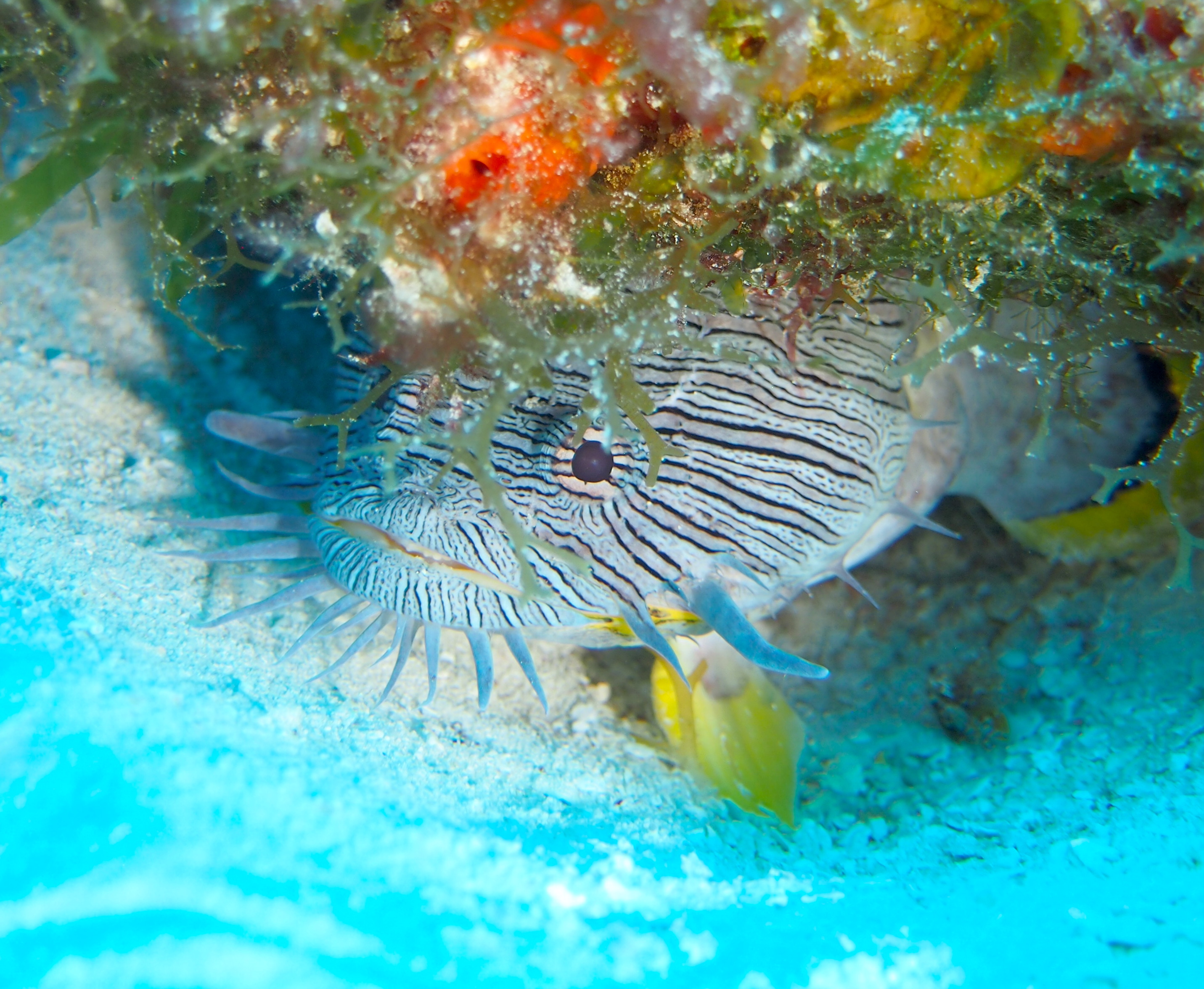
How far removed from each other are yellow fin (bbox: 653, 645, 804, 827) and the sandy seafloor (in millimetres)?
153

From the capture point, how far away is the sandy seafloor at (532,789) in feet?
6.68

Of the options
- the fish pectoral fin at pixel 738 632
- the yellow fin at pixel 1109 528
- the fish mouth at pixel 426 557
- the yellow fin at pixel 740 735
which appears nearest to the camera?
the fish pectoral fin at pixel 738 632

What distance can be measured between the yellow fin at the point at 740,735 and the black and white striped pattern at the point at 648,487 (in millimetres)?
679

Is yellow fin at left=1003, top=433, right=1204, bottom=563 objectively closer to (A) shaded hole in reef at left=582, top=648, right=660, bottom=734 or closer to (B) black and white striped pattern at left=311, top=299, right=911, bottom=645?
(B) black and white striped pattern at left=311, top=299, right=911, bottom=645

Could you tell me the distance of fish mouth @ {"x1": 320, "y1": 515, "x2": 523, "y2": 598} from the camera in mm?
2740

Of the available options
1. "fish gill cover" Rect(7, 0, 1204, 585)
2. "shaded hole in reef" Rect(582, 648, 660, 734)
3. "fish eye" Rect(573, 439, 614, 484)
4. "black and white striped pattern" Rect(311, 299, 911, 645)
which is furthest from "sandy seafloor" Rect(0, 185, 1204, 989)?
"fish eye" Rect(573, 439, 614, 484)

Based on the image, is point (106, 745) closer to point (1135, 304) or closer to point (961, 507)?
point (1135, 304)

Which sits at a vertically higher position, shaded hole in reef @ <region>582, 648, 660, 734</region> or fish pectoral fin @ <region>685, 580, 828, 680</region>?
fish pectoral fin @ <region>685, 580, 828, 680</region>

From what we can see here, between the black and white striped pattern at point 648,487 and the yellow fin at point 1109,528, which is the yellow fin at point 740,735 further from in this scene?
the yellow fin at point 1109,528

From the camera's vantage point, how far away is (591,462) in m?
2.77

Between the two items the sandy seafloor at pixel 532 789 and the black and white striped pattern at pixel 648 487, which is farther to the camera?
the black and white striped pattern at pixel 648 487

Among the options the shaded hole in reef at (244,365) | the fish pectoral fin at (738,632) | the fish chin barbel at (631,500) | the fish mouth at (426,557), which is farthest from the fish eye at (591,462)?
the shaded hole in reef at (244,365)

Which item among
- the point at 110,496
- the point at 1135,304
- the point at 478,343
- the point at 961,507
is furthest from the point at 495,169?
the point at 961,507

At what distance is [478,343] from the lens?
2.50 meters
